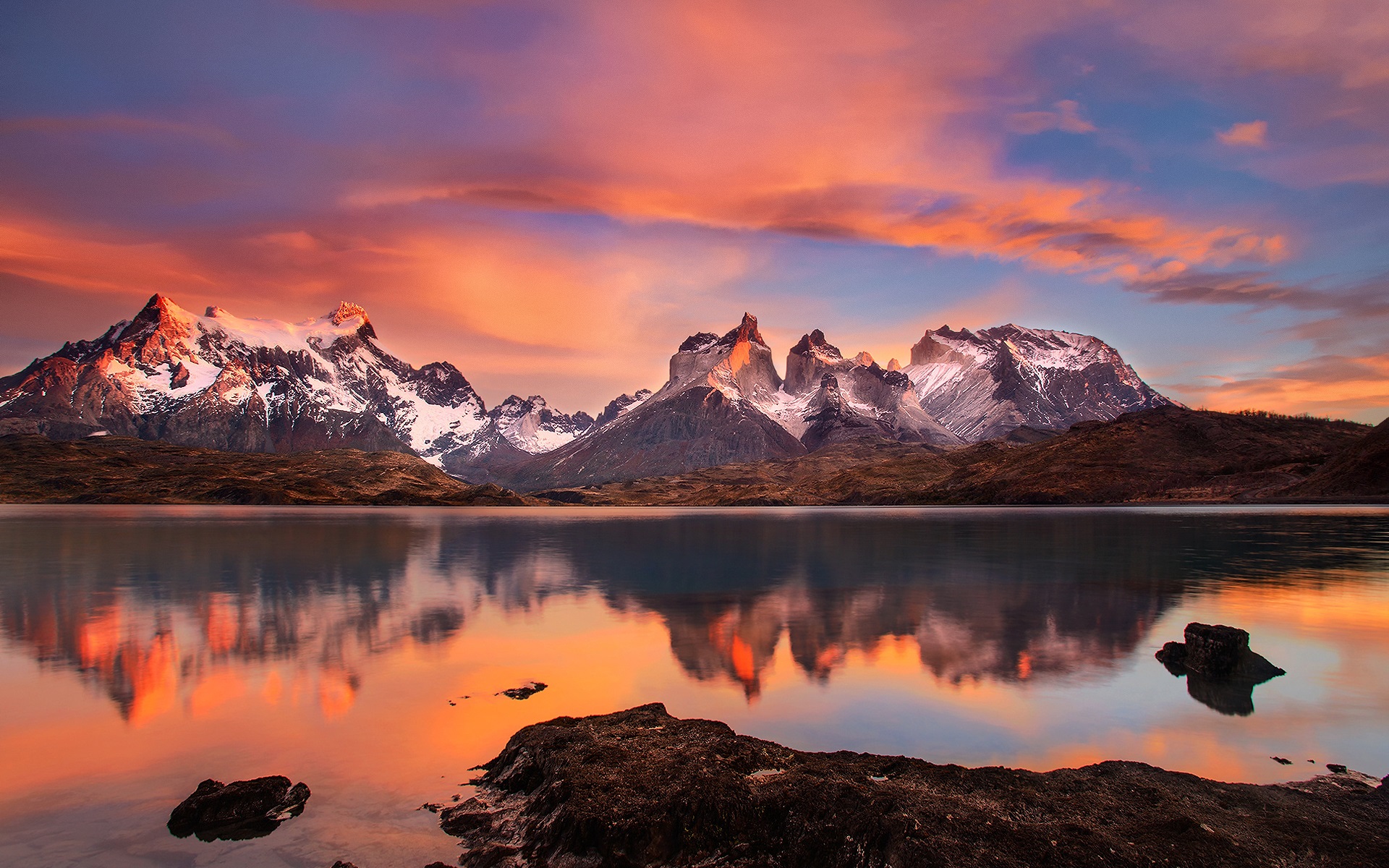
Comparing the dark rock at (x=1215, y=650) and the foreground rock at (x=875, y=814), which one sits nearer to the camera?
the foreground rock at (x=875, y=814)

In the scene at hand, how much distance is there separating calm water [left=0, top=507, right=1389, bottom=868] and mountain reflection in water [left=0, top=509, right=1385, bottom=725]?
34 centimetres

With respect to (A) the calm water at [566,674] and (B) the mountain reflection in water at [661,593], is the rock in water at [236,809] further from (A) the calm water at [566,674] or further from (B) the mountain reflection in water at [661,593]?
(B) the mountain reflection in water at [661,593]

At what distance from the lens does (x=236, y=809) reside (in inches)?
644

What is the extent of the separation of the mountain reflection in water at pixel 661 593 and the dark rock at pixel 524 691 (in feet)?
19.1

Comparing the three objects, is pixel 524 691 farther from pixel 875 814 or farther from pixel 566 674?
pixel 875 814

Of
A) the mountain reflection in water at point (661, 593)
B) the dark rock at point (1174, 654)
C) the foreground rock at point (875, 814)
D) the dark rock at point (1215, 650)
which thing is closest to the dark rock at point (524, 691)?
the mountain reflection in water at point (661, 593)

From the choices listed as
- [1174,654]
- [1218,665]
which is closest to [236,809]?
[1218,665]

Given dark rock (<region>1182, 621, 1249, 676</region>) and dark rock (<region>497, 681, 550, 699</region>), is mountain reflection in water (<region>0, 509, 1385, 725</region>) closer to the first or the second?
dark rock (<region>1182, 621, 1249, 676</region>)

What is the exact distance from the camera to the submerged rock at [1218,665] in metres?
27.2

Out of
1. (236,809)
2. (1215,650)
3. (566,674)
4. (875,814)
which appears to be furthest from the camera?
(566,674)

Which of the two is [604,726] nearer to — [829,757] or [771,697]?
[829,757]

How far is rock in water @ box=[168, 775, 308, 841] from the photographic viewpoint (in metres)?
15.8

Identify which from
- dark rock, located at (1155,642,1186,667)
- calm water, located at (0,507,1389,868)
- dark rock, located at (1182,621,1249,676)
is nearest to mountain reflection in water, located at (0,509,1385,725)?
calm water, located at (0,507,1389,868)

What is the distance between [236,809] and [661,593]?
4160 cm
